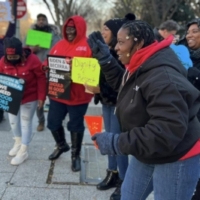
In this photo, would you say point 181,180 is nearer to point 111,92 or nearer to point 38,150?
point 111,92

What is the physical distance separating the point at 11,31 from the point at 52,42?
1.34m

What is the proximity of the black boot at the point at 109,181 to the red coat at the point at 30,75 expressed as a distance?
1237mm

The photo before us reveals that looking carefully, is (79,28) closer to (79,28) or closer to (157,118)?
(79,28)

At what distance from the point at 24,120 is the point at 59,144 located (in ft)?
1.80

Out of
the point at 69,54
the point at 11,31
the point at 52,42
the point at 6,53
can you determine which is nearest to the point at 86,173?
the point at 69,54

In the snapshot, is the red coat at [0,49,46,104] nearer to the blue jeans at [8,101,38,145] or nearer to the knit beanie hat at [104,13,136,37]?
the blue jeans at [8,101,38,145]

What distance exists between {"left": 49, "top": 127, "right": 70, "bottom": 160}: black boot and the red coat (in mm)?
470

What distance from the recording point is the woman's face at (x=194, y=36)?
299 cm

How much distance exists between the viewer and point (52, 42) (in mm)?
6113

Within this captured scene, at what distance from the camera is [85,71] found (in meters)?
3.49

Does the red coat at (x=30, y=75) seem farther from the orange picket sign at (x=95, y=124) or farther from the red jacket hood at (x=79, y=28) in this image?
the orange picket sign at (x=95, y=124)

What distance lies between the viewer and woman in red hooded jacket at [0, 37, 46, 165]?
3.85 metres

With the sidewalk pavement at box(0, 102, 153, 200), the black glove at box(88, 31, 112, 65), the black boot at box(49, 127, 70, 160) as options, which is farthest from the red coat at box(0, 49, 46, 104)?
the black glove at box(88, 31, 112, 65)

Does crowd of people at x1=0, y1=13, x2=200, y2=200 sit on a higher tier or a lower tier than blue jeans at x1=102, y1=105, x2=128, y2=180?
higher
